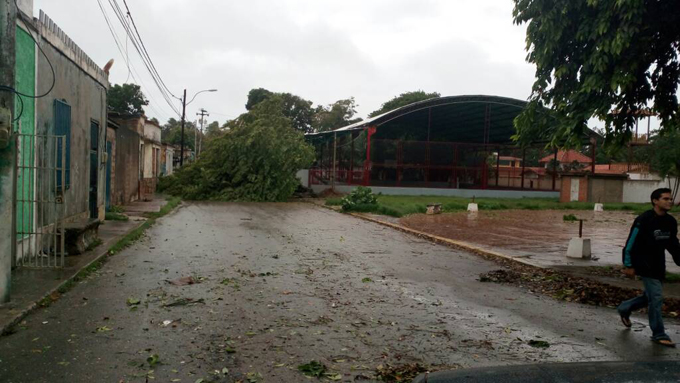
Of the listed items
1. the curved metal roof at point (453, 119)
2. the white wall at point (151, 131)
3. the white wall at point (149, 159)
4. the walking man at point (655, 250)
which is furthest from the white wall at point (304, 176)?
the walking man at point (655, 250)

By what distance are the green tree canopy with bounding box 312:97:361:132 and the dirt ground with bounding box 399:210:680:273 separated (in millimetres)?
43106

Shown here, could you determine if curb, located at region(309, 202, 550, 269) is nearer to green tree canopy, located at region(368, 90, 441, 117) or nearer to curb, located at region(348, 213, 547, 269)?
curb, located at region(348, 213, 547, 269)

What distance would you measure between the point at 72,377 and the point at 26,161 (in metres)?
5.64

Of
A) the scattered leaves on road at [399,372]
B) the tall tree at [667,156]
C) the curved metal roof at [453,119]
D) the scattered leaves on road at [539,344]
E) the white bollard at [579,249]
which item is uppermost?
the curved metal roof at [453,119]

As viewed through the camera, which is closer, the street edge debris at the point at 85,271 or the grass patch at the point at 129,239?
the street edge debris at the point at 85,271

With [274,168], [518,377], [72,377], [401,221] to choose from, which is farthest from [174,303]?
[274,168]

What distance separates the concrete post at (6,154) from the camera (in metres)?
6.01

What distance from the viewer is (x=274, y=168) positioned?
101 feet

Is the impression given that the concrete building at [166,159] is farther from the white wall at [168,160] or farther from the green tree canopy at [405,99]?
the green tree canopy at [405,99]

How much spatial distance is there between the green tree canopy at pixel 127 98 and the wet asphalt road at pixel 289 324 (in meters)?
57.0

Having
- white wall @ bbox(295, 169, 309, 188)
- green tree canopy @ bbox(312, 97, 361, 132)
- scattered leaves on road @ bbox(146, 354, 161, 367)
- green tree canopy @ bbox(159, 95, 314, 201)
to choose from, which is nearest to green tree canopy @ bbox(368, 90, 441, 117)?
green tree canopy @ bbox(312, 97, 361, 132)

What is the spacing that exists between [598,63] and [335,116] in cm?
5827

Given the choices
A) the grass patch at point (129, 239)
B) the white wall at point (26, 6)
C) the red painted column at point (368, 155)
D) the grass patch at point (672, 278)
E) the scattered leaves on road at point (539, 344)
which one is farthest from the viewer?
the red painted column at point (368, 155)

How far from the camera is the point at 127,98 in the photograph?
6331cm
